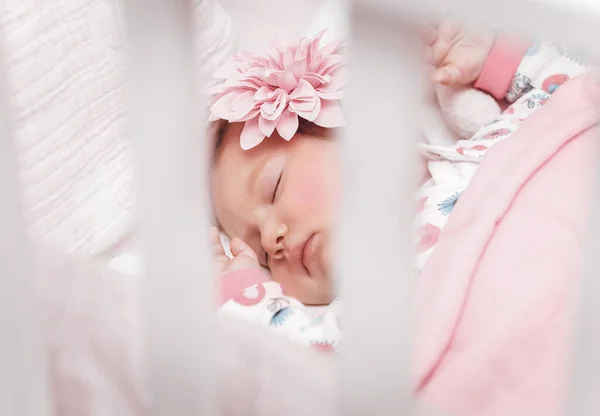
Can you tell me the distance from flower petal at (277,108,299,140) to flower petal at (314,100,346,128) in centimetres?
3

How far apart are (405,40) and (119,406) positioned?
0.44m

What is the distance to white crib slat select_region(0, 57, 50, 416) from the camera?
1.54 ft

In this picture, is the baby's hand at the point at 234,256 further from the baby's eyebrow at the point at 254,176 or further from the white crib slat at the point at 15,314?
the white crib slat at the point at 15,314

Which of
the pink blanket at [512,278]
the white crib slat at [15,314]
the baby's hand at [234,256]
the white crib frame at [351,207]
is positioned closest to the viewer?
the white crib frame at [351,207]

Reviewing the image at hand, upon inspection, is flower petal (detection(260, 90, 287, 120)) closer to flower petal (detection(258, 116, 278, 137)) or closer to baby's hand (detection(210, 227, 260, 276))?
flower petal (detection(258, 116, 278, 137))

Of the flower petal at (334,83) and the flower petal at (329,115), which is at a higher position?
the flower petal at (334,83)

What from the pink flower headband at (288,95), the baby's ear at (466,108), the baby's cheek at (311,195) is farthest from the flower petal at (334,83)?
the baby's ear at (466,108)

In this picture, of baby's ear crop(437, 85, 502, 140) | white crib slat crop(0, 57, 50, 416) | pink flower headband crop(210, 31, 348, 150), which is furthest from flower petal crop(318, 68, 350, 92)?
white crib slat crop(0, 57, 50, 416)

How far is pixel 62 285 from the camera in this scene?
2.09ft

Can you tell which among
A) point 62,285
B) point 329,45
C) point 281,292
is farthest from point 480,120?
point 62,285

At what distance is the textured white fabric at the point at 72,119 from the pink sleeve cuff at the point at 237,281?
0.19 m

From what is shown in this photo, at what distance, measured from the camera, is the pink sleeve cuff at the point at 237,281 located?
0.78 meters

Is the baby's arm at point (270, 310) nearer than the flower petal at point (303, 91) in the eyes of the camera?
Yes

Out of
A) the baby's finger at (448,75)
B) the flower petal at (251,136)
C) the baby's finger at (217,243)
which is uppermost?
the flower petal at (251,136)
